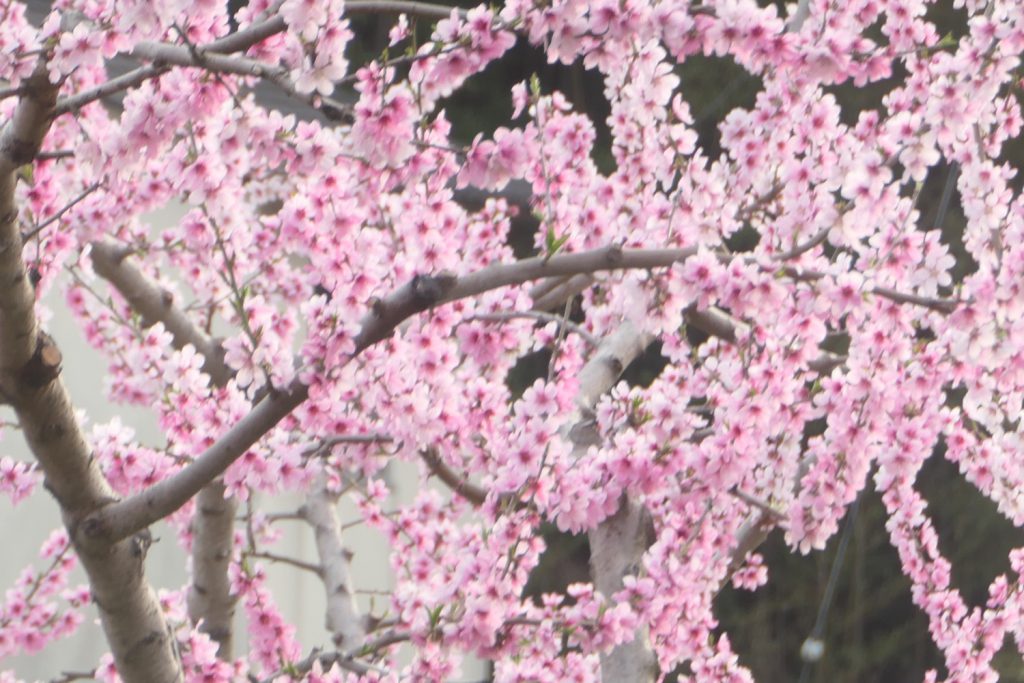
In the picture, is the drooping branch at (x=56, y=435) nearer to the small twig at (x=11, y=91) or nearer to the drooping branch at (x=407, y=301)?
the small twig at (x=11, y=91)

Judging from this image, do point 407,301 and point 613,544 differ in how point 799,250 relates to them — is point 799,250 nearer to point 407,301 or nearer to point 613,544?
point 407,301

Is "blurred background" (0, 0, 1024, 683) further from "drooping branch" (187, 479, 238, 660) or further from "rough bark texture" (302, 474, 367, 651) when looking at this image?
"drooping branch" (187, 479, 238, 660)

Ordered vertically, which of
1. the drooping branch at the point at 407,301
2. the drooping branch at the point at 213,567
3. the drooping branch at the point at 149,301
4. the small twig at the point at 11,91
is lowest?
the drooping branch at the point at 407,301

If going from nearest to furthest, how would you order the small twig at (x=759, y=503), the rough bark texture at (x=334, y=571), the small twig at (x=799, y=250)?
the small twig at (x=799, y=250)
the small twig at (x=759, y=503)
the rough bark texture at (x=334, y=571)

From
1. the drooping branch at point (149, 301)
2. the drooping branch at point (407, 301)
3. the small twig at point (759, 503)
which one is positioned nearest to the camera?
the drooping branch at point (407, 301)

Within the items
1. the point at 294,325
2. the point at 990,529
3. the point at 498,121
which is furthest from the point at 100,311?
the point at 990,529

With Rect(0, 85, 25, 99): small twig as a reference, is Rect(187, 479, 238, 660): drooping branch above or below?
above

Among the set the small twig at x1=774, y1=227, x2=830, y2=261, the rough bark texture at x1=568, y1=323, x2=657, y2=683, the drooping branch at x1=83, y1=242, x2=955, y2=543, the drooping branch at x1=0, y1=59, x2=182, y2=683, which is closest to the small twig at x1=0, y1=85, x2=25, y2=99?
the drooping branch at x1=0, y1=59, x2=182, y2=683

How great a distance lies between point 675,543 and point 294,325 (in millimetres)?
926

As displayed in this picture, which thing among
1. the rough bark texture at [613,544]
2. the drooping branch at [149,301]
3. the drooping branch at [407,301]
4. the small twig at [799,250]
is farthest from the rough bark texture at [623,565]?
the drooping branch at [149,301]

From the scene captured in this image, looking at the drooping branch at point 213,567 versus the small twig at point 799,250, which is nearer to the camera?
the small twig at point 799,250

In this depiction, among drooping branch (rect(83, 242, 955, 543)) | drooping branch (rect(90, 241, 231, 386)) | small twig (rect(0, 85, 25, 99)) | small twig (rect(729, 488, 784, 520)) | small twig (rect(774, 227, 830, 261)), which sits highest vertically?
drooping branch (rect(90, 241, 231, 386))

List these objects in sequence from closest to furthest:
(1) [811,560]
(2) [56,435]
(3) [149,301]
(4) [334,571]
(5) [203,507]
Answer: (2) [56,435], (5) [203,507], (3) [149,301], (4) [334,571], (1) [811,560]

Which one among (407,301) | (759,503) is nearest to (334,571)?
(759,503)
